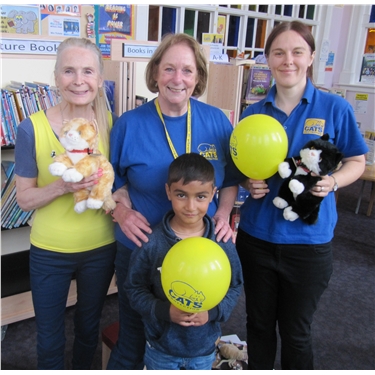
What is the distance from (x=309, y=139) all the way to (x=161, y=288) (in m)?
0.84

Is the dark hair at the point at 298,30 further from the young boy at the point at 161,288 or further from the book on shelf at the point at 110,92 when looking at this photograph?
the book on shelf at the point at 110,92

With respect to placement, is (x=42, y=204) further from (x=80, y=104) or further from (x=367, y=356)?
(x=367, y=356)

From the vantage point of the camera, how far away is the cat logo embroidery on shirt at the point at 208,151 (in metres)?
1.56

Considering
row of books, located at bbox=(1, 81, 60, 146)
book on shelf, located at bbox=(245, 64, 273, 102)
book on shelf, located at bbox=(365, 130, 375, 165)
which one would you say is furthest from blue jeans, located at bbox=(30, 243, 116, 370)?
book on shelf, located at bbox=(365, 130, 375, 165)

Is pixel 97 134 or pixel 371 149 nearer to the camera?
pixel 97 134

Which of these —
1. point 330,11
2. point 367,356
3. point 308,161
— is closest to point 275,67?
point 308,161

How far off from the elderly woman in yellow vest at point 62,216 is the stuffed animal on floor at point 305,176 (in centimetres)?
74

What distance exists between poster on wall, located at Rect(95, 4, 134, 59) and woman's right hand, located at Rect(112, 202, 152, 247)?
9.88ft

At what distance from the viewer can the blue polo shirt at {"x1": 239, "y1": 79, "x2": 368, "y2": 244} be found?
154cm

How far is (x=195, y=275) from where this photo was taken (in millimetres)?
1238

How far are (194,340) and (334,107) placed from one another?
1063mm

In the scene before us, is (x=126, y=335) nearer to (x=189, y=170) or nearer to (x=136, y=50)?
(x=189, y=170)

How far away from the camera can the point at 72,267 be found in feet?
5.35

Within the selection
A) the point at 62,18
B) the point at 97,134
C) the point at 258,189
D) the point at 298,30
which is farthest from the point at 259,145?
the point at 62,18
